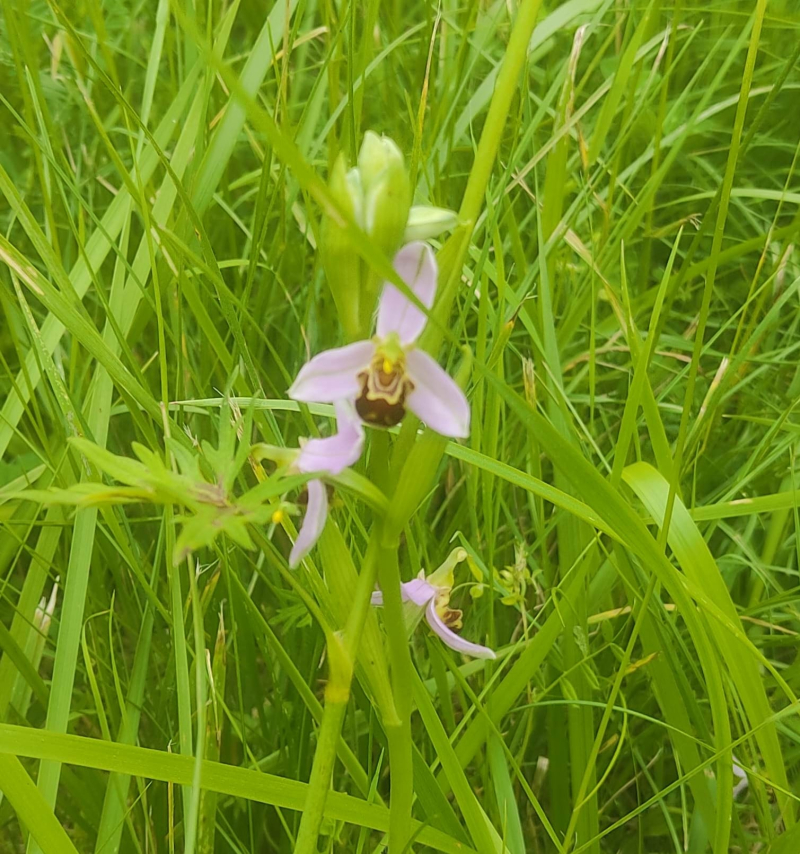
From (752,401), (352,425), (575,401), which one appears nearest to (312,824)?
(352,425)

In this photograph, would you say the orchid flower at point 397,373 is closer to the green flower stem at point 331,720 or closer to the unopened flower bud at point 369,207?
the unopened flower bud at point 369,207

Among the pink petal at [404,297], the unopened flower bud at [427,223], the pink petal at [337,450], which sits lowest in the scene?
the pink petal at [337,450]

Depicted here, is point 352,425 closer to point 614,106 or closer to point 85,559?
point 85,559

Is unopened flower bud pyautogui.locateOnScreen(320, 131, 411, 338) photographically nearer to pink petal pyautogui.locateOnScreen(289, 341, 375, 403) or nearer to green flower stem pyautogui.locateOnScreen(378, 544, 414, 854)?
pink petal pyautogui.locateOnScreen(289, 341, 375, 403)

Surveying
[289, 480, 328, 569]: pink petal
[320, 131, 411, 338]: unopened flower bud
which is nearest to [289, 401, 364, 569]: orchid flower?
[289, 480, 328, 569]: pink petal

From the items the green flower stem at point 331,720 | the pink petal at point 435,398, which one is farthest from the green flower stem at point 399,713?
the pink petal at point 435,398

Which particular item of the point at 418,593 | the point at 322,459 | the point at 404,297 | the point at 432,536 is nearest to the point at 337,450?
the point at 322,459

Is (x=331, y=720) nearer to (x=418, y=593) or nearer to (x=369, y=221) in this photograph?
(x=418, y=593)
